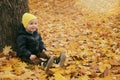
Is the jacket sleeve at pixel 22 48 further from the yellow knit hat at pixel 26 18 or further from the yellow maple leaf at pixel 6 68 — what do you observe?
the yellow maple leaf at pixel 6 68

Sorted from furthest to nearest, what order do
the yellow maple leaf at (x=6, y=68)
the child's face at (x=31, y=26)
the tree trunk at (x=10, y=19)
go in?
the child's face at (x=31, y=26), the tree trunk at (x=10, y=19), the yellow maple leaf at (x=6, y=68)

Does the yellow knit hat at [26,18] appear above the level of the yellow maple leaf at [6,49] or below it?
above

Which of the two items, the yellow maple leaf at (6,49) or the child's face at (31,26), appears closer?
the yellow maple leaf at (6,49)

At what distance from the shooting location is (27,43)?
471 cm

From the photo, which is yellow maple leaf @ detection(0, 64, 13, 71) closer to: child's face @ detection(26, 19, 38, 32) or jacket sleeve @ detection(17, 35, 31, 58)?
jacket sleeve @ detection(17, 35, 31, 58)

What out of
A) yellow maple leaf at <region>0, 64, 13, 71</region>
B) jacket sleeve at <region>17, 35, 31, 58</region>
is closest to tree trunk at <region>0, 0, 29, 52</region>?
jacket sleeve at <region>17, 35, 31, 58</region>

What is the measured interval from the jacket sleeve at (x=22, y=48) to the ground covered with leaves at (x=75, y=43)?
0.46 ft

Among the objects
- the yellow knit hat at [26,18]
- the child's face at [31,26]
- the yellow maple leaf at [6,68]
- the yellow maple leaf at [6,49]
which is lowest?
the yellow maple leaf at [6,68]

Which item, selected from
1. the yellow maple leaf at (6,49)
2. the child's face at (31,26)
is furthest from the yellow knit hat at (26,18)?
the yellow maple leaf at (6,49)

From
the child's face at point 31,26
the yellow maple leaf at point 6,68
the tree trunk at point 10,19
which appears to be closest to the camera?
the yellow maple leaf at point 6,68

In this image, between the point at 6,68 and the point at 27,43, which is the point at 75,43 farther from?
the point at 6,68

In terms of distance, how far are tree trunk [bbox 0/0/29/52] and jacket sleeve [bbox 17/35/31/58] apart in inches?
6.9

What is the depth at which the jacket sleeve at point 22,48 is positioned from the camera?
14.6ft

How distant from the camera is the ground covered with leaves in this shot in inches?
149
